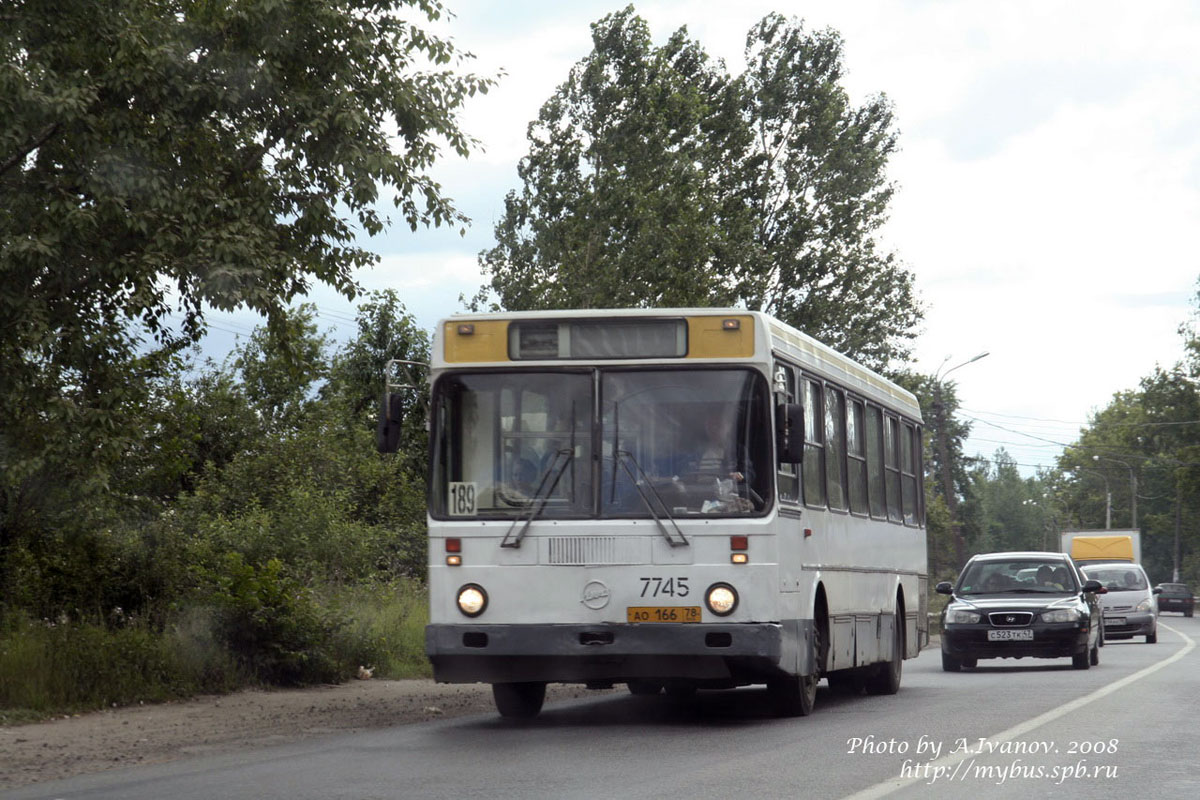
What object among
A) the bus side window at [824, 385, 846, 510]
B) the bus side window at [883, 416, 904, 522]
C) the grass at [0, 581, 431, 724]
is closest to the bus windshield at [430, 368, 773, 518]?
the bus side window at [824, 385, 846, 510]

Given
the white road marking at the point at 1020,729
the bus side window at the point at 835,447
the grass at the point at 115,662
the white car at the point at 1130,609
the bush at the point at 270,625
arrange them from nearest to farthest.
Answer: the white road marking at the point at 1020,729 < the grass at the point at 115,662 < the bus side window at the point at 835,447 < the bush at the point at 270,625 < the white car at the point at 1130,609

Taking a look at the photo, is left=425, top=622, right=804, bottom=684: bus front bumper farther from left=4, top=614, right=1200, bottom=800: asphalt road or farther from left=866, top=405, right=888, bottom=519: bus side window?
left=866, top=405, right=888, bottom=519: bus side window

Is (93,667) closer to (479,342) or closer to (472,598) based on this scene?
(472,598)

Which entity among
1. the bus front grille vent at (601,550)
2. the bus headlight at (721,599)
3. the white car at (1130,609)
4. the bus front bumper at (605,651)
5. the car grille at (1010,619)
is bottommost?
the white car at (1130,609)

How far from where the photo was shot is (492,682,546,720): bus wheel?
46.2 ft

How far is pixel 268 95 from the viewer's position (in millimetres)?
14938

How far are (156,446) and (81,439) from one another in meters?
5.15

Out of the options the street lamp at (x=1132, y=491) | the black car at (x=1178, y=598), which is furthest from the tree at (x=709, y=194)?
the street lamp at (x=1132, y=491)

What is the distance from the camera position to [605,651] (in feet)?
40.7

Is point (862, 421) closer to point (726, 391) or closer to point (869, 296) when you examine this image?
point (726, 391)

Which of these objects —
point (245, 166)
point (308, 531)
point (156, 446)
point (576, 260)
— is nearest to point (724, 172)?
point (576, 260)

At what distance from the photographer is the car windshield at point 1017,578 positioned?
2355cm

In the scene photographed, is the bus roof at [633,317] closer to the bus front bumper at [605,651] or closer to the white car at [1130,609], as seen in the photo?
the bus front bumper at [605,651]

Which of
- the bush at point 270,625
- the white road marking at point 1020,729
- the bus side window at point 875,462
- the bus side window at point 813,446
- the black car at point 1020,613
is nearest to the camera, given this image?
the white road marking at point 1020,729
